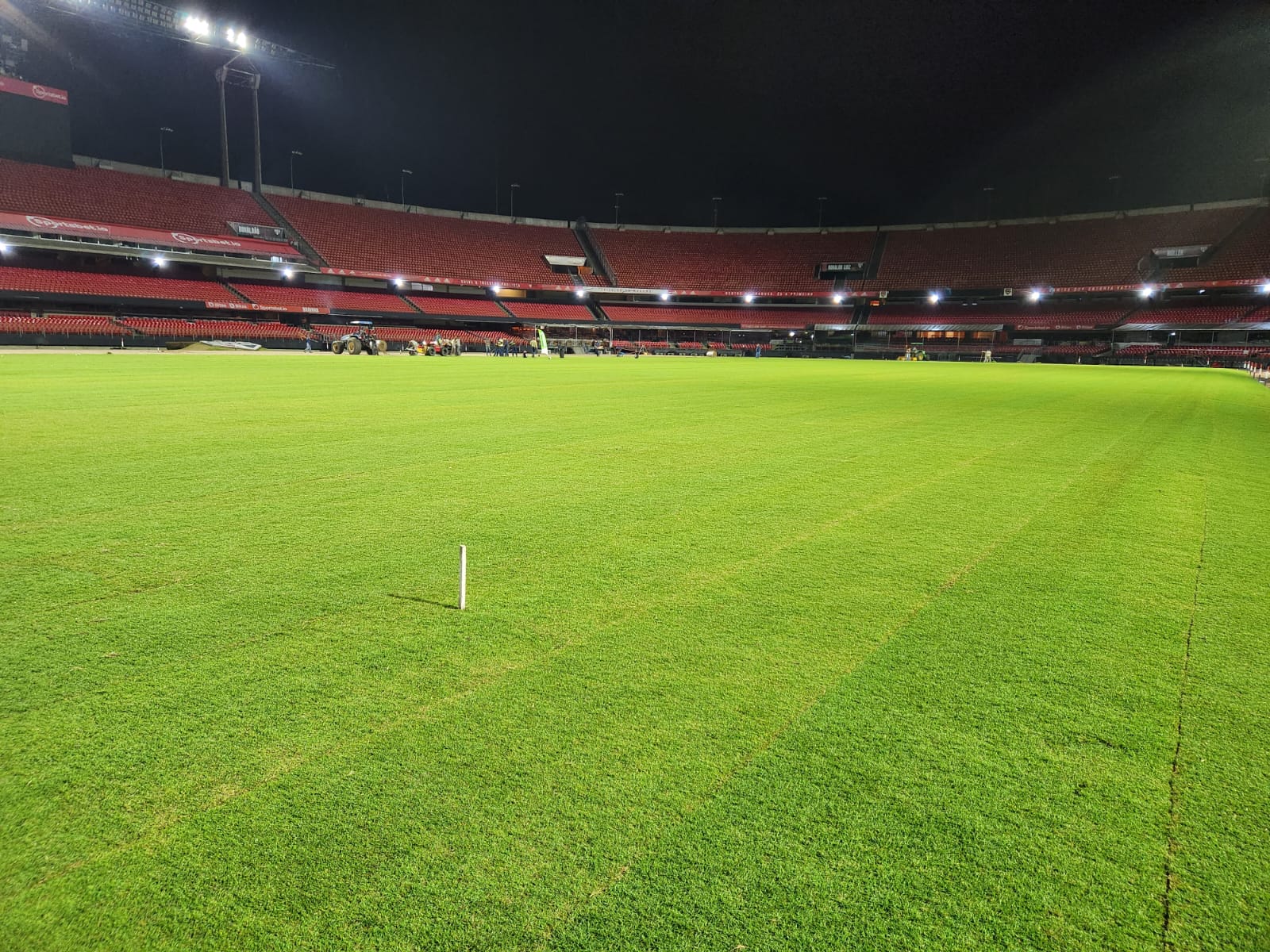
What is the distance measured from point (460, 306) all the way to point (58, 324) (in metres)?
31.7

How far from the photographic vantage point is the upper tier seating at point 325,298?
53.5 meters

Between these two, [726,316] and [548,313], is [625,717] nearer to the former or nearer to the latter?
[548,313]

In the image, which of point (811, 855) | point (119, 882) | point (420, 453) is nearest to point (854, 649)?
point (811, 855)

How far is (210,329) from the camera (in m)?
45.7

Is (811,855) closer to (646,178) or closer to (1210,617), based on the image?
(1210,617)

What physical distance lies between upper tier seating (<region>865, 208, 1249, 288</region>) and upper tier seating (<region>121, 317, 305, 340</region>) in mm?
57094

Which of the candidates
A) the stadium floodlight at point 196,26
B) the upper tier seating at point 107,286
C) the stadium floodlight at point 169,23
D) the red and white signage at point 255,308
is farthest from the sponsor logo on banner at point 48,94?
the red and white signage at point 255,308

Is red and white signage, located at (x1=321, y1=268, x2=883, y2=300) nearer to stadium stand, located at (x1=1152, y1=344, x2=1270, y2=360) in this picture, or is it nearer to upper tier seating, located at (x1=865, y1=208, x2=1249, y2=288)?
upper tier seating, located at (x1=865, y1=208, x2=1249, y2=288)

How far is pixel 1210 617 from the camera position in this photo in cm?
399

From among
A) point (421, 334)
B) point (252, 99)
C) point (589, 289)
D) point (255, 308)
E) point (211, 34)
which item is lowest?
point (421, 334)

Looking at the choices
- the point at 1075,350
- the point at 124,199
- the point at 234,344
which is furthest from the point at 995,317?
the point at 124,199

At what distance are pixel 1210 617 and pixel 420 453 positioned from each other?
7.70m

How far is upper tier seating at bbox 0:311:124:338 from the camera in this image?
124 ft

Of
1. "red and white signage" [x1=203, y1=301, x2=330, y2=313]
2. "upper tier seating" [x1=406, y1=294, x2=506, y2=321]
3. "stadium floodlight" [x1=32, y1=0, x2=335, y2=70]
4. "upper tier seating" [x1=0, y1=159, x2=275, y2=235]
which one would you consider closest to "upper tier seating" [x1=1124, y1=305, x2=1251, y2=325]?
"upper tier seating" [x1=406, y1=294, x2=506, y2=321]
